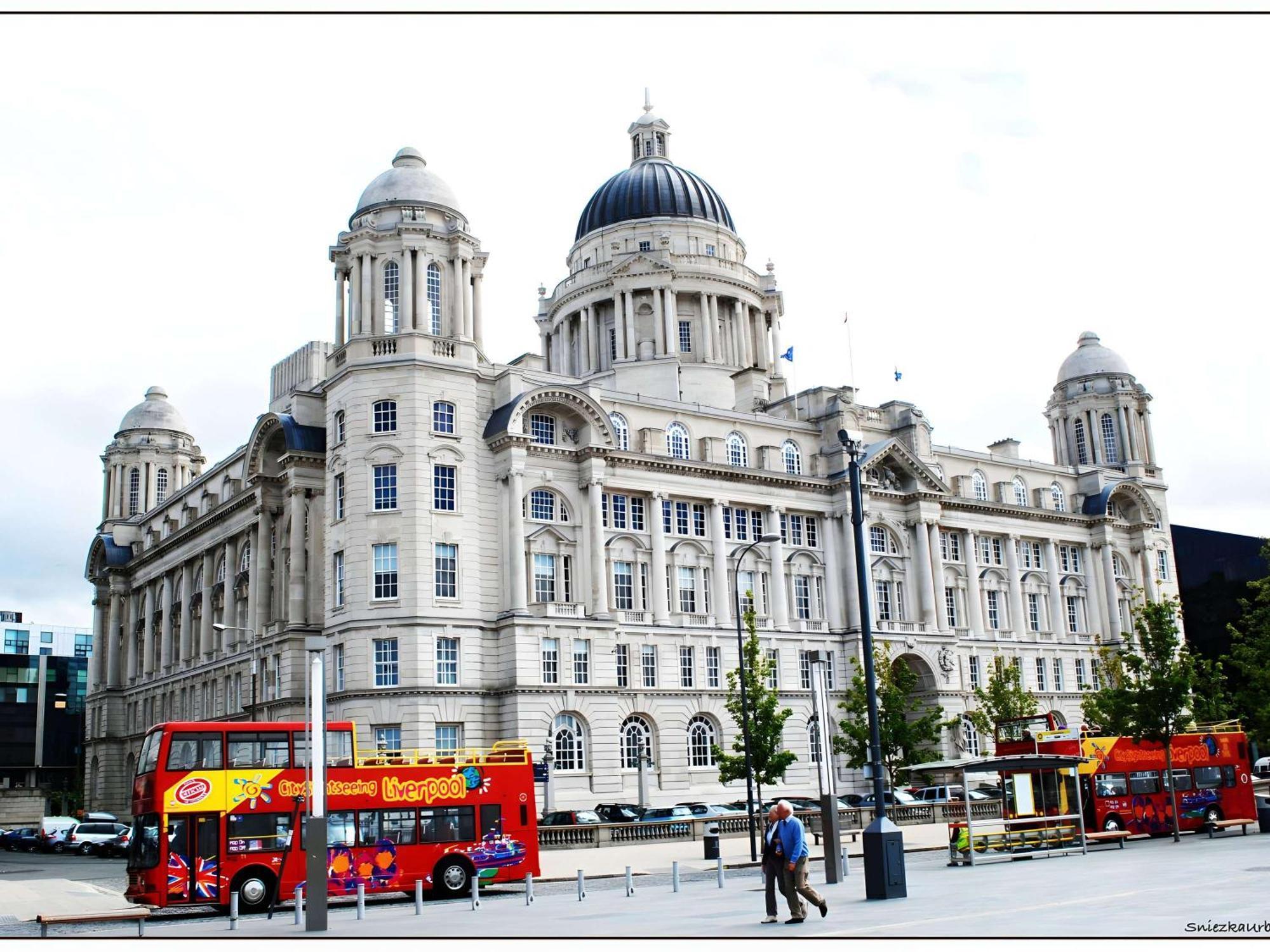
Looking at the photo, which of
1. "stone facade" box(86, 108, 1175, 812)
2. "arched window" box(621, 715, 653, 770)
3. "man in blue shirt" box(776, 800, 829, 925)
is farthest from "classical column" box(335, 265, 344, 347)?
"man in blue shirt" box(776, 800, 829, 925)

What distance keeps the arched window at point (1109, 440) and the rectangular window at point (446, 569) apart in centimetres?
5557

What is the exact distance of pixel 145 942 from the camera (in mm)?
20828

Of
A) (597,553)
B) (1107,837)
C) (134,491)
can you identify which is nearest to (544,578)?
(597,553)

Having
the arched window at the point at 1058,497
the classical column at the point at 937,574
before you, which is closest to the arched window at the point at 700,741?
the classical column at the point at 937,574

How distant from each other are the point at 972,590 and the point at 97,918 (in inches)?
2515

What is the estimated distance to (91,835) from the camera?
67188mm

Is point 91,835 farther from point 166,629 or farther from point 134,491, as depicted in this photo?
point 134,491

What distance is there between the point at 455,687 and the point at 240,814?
28.9 metres

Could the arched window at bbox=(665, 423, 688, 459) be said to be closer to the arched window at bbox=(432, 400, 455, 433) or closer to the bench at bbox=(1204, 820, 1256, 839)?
the arched window at bbox=(432, 400, 455, 433)

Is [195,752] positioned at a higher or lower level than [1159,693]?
lower

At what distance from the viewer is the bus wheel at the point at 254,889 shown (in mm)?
32750

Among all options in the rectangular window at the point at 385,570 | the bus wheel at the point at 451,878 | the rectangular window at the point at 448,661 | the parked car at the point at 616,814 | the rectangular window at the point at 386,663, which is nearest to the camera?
the bus wheel at the point at 451,878

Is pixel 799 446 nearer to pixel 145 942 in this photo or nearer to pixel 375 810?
pixel 375 810

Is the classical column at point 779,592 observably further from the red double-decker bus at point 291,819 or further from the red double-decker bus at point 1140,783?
the red double-decker bus at point 291,819
